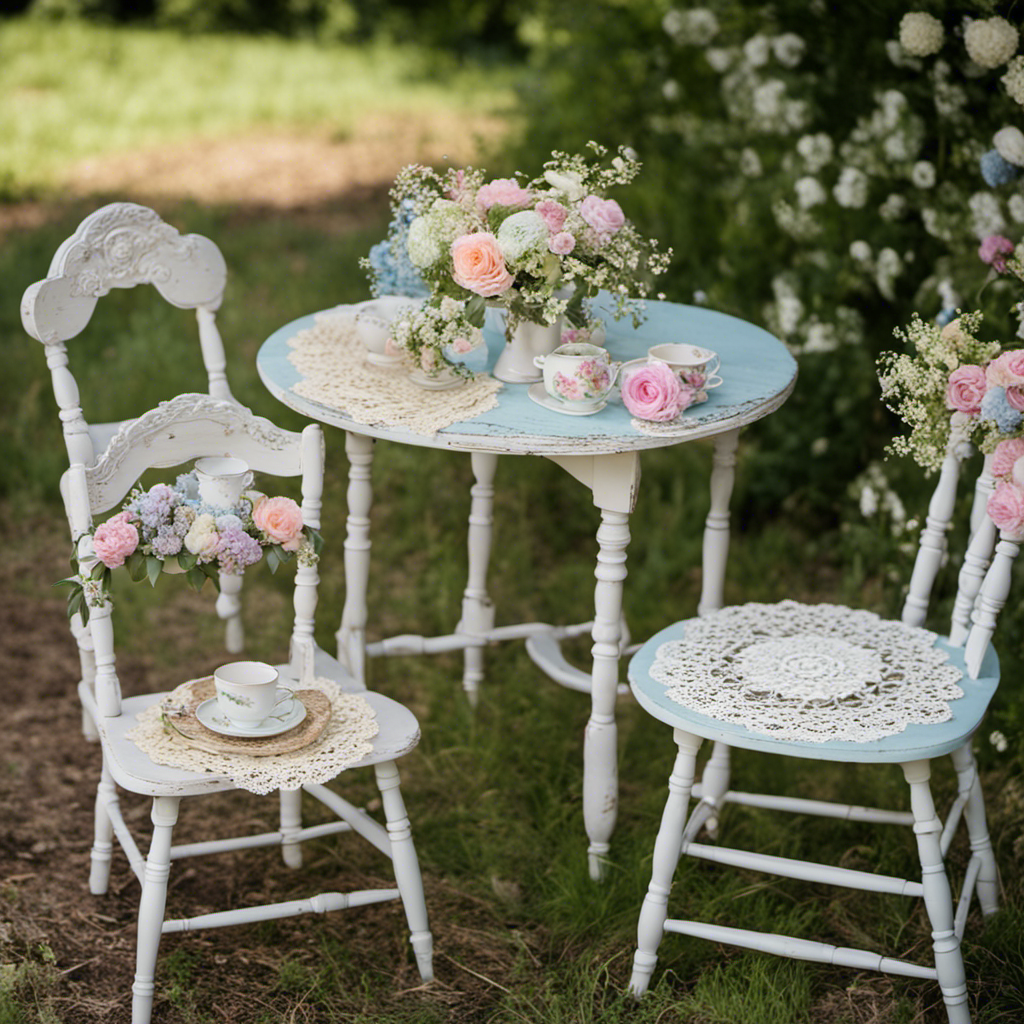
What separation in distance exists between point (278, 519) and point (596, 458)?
69cm

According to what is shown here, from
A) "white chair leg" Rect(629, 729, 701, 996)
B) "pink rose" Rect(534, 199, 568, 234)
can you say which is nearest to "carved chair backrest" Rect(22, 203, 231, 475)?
"pink rose" Rect(534, 199, 568, 234)

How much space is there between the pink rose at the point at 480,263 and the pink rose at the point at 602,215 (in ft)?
0.69

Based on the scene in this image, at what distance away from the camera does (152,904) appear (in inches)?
98.6

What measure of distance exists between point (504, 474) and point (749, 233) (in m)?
1.29

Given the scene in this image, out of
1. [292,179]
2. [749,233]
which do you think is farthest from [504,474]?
[292,179]

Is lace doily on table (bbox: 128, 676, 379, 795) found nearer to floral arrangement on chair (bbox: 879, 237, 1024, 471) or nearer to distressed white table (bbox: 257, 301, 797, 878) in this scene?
distressed white table (bbox: 257, 301, 797, 878)

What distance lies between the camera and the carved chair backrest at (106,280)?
288 centimetres

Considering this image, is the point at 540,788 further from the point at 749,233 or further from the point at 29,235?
the point at 29,235

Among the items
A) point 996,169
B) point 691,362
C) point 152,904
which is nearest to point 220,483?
point 152,904

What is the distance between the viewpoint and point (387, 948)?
9.80ft

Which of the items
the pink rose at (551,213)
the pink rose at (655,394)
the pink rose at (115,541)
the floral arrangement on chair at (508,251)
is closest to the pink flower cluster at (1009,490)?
the pink rose at (655,394)

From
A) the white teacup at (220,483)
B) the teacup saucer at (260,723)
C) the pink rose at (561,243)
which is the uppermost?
the pink rose at (561,243)

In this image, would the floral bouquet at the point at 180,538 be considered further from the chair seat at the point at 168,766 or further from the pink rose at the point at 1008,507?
the pink rose at the point at 1008,507

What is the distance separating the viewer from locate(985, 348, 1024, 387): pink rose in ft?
8.06
